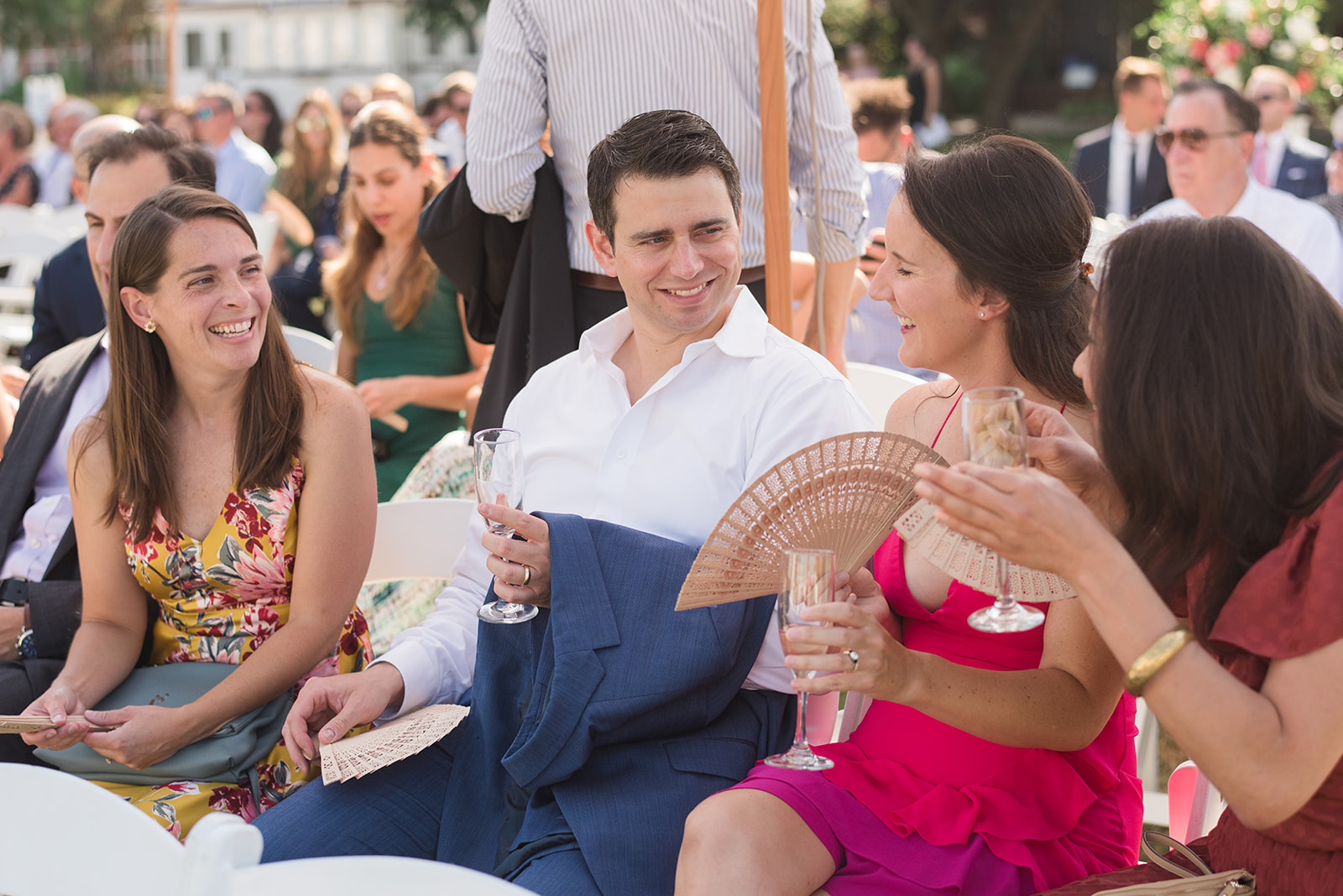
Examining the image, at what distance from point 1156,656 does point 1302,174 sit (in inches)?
304

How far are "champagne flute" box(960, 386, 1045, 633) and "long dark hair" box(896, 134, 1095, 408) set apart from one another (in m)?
0.69

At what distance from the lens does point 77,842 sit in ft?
4.95

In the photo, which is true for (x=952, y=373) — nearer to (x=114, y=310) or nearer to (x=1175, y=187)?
(x=114, y=310)

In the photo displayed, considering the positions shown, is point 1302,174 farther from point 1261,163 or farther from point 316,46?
point 316,46

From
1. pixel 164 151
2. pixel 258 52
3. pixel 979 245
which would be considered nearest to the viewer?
pixel 979 245

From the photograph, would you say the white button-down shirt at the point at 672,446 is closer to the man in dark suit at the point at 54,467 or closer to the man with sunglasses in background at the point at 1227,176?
the man in dark suit at the point at 54,467

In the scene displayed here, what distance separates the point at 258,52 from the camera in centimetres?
4775

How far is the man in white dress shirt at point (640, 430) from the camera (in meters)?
2.19

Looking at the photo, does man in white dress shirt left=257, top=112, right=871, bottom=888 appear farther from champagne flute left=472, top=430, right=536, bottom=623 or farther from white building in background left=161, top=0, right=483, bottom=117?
white building in background left=161, top=0, right=483, bottom=117

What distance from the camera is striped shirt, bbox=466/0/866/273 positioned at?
334 centimetres

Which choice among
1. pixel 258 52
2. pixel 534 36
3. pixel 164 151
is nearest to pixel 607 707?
pixel 534 36

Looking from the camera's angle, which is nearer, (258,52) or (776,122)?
(776,122)

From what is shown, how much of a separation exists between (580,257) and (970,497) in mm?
2204

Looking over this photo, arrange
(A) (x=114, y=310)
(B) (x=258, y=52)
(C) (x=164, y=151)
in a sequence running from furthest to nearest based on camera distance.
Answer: (B) (x=258, y=52)
(C) (x=164, y=151)
(A) (x=114, y=310)
